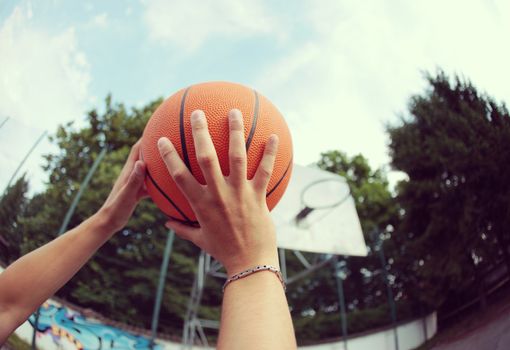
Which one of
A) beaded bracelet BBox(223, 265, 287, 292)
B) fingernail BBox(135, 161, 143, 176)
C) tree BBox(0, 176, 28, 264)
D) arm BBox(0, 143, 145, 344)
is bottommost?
beaded bracelet BBox(223, 265, 287, 292)

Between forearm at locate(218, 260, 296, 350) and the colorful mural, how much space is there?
3846 millimetres

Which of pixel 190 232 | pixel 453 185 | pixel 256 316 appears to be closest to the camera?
pixel 256 316

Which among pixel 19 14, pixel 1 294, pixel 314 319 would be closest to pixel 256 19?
pixel 19 14

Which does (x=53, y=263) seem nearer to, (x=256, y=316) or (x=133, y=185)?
(x=133, y=185)

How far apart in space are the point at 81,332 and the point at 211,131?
541cm

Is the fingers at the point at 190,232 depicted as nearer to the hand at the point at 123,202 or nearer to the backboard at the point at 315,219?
the hand at the point at 123,202

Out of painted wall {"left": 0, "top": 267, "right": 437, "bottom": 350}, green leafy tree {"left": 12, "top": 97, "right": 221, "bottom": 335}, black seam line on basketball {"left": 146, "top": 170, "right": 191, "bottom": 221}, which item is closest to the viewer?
black seam line on basketball {"left": 146, "top": 170, "right": 191, "bottom": 221}

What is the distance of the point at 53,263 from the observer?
1.05m

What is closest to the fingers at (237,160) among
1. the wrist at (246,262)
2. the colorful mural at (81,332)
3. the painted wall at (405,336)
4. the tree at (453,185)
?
the wrist at (246,262)

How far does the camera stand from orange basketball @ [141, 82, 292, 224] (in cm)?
101

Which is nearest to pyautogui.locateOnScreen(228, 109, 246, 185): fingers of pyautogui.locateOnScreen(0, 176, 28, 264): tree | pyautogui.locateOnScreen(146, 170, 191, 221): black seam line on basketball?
pyautogui.locateOnScreen(146, 170, 191, 221): black seam line on basketball

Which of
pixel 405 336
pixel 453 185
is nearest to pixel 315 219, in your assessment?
pixel 405 336

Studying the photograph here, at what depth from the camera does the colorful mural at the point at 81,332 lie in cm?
438

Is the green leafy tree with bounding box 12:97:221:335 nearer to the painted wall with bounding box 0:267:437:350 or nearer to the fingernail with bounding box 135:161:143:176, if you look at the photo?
the painted wall with bounding box 0:267:437:350
